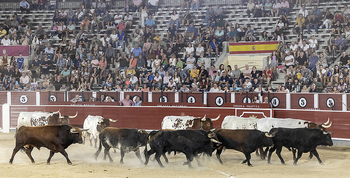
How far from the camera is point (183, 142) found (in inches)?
451

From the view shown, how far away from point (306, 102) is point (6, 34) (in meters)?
16.9

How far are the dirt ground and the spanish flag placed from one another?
26.4ft

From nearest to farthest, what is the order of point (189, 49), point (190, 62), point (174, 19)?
point (190, 62) → point (189, 49) → point (174, 19)

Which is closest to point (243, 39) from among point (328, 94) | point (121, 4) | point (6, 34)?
point (328, 94)

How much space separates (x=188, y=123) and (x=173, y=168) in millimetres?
3361

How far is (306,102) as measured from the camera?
58.9ft

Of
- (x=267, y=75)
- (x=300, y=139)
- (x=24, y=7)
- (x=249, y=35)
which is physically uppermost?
(x=24, y=7)

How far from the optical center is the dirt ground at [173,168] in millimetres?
10672

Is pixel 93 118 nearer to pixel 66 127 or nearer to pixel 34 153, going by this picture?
pixel 34 153

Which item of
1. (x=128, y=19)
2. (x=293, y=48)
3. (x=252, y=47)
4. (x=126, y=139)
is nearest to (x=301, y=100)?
(x=293, y=48)

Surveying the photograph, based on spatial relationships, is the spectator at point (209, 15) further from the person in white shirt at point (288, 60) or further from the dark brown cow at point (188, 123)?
the dark brown cow at point (188, 123)

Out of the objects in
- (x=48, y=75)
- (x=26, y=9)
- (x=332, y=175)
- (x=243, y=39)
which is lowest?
(x=332, y=175)

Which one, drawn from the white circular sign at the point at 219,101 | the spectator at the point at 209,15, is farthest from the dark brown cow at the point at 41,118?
the spectator at the point at 209,15

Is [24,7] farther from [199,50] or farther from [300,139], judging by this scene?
[300,139]
